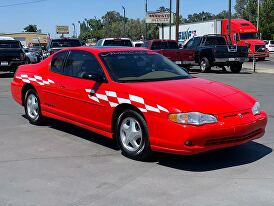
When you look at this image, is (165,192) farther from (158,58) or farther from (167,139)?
→ (158,58)

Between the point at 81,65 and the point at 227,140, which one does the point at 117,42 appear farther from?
the point at 227,140

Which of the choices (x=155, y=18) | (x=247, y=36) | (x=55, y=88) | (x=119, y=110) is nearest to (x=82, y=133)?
(x=55, y=88)

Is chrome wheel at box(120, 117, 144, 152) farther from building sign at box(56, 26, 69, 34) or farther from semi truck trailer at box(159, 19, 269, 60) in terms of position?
building sign at box(56, 26, 69, 34)

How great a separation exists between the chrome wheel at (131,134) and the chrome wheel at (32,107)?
2.72m

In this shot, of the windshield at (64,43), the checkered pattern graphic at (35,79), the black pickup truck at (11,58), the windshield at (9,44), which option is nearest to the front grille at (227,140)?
the checkered pattern graphic at (35,79)

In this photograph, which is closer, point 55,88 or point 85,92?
point 85,92

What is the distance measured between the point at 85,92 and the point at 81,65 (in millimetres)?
625

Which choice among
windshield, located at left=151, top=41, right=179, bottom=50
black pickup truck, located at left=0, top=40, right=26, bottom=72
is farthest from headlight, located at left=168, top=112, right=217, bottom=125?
windshield, located at left=151, top=41, right=179, bottom=50

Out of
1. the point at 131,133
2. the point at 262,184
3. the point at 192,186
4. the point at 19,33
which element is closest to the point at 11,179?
the point at 131,133

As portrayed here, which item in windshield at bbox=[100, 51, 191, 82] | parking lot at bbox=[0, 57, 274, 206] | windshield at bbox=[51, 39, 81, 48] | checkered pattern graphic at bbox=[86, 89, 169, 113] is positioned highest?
windshield at bbox=[51, 39, 81, 48]

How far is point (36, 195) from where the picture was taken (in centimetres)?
463

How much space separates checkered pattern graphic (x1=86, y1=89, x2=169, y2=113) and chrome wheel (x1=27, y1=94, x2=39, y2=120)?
6.54ft

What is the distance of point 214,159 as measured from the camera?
5.97 meters

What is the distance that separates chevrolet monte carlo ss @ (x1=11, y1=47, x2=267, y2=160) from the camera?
537cm
